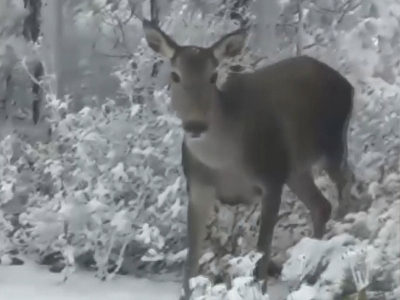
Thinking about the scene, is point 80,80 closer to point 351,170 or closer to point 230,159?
point 230,159

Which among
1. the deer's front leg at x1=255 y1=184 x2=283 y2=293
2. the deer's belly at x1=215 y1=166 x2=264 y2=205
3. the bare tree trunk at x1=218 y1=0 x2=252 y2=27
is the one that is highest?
the bare tree trunk at x1=218 y1=0 x2=252 y2=27

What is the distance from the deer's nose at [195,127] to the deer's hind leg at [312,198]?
0.61ft

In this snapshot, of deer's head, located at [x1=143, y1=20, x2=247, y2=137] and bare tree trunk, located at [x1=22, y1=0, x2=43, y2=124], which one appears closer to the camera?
deer's head, located at [x1=143, y1=20, x2=247, y2=137]

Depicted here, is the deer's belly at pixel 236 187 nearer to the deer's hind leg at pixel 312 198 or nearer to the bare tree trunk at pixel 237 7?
the deer's hind leg at pixel 312 198

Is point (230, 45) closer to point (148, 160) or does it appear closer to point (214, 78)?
point (214, 78)

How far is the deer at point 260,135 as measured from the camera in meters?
1.88

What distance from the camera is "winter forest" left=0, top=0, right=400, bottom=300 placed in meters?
1.90

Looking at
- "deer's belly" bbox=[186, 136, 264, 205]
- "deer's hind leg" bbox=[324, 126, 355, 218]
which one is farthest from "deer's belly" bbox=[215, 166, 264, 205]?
"deer's hind leg" bbox=[324, 126, 355, 218]

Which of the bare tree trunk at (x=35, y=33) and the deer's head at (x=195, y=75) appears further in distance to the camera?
the bare tree trunk at (x=35, y=33)

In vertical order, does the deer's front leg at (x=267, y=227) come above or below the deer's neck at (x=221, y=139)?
below

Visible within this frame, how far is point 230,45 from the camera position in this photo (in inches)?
74.0

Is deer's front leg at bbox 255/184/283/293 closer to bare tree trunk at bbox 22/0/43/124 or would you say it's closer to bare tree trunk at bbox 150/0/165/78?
bare tree trunk at bbox 150/0/165/78

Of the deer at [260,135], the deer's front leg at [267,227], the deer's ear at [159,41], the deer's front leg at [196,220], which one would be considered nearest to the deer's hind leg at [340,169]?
the deer at [260,135]

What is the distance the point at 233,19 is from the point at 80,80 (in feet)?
1.00
